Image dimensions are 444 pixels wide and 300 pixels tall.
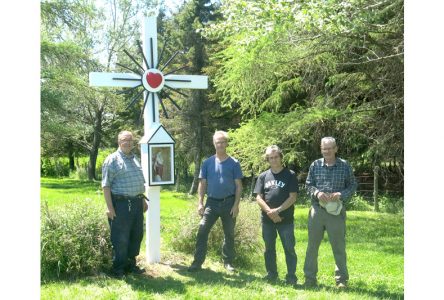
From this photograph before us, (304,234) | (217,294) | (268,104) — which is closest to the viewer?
(217,294)

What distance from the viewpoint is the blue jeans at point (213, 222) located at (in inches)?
242

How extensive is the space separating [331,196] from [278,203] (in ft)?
2.06

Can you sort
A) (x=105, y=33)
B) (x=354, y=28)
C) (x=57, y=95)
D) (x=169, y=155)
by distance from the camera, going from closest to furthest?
(x=169, y=155) < (x=354, y=28) < (x=57, y=95) < (x=105, y=33)

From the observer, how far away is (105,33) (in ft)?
107

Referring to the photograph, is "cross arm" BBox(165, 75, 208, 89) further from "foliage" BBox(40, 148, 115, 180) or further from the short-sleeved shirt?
"foliage" BBox(40, 148, 115, 180)

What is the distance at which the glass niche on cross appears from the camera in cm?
638

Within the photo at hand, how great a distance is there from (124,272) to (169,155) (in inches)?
62.8

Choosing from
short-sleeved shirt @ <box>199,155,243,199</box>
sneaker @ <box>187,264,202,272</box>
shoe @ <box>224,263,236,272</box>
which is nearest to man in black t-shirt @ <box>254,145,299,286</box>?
short-sleeved shirt @ <box>199,155,243,199</box>

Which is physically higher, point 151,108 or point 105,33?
point 105,33

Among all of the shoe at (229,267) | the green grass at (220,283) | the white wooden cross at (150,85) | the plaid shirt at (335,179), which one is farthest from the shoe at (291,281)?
the white wooden cross at (150,85)

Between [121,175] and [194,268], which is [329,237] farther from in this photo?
[121,175]

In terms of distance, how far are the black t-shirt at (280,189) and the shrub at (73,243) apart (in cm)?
203

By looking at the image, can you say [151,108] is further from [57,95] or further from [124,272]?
[57,95]
